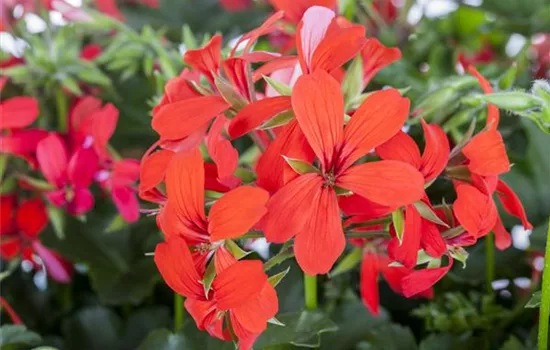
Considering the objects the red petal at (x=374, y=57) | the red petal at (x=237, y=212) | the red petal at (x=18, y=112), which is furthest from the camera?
the red petal at (x=18, y=112)

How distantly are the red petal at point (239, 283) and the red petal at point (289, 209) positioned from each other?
0.06 feet

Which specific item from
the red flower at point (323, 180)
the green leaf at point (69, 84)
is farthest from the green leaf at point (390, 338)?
the green leaf at point (69, 84)

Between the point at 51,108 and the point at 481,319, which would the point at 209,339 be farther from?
the point at 51,108

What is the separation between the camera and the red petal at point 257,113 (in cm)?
43

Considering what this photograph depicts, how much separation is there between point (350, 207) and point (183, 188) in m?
0.09

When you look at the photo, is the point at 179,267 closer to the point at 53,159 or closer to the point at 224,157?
the point at 224,157

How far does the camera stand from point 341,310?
0.67m

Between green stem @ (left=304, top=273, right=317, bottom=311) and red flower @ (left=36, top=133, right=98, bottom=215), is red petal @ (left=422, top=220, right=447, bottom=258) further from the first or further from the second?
red flower @ (left=36, top=133, right=98, bottom=215)

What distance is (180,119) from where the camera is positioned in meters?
0.44

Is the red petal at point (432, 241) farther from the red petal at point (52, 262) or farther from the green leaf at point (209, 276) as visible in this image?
the red petal at point (52, 262)

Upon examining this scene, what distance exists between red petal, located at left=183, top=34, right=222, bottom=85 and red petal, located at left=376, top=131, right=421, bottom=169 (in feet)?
0.35

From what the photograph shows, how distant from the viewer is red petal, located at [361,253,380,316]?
56 cm

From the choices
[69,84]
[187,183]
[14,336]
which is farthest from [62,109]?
[187,183]

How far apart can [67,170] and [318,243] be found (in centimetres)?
31
